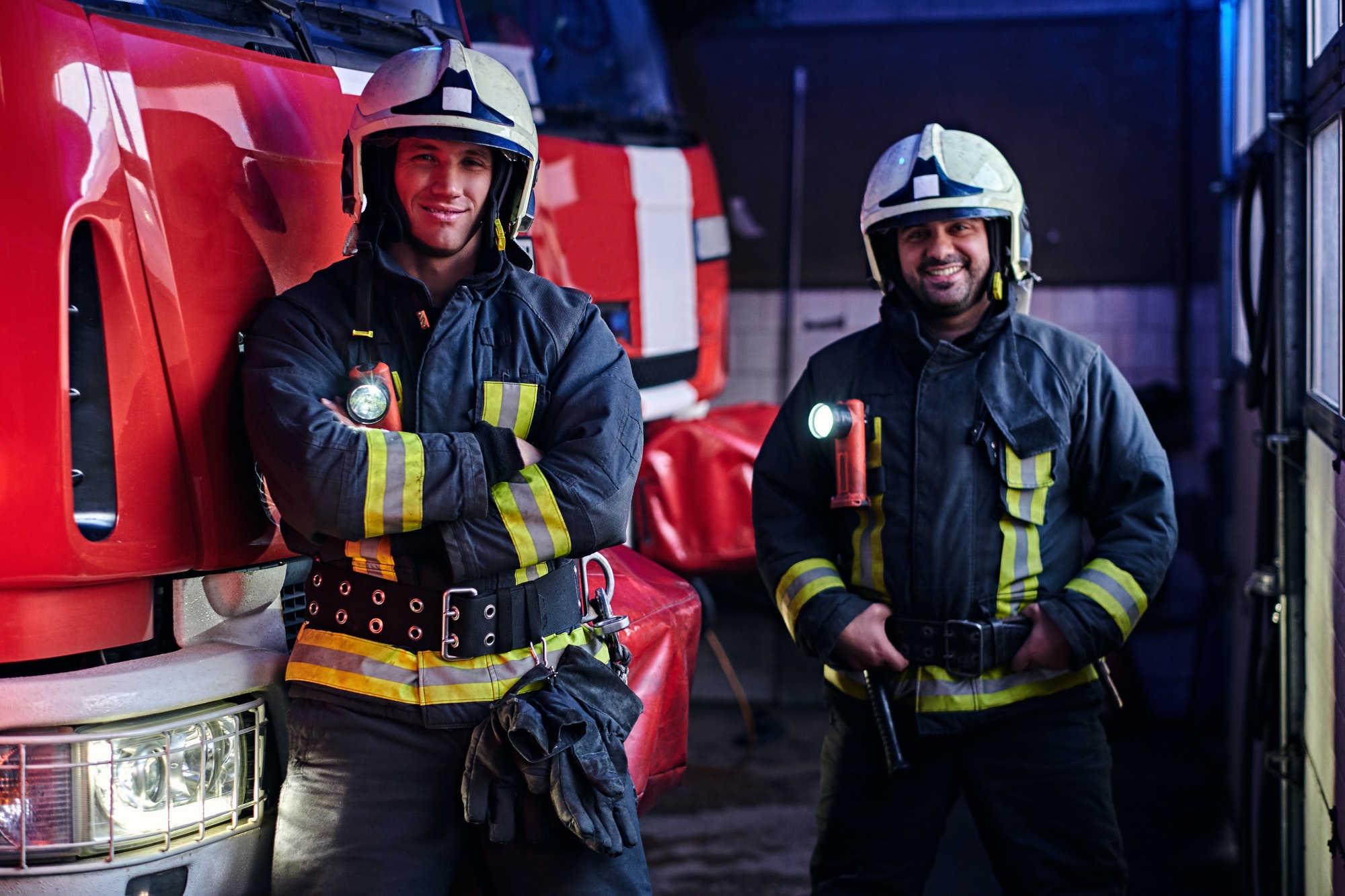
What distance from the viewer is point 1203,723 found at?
223 inches

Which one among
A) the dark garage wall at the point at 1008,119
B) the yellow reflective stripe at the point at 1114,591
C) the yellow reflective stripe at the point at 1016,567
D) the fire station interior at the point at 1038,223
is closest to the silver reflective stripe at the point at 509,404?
the yellow reflective stripe at the point at 1016,567

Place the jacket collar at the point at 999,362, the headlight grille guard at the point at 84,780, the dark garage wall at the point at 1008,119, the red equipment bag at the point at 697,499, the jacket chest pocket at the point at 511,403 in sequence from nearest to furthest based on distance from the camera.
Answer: the headlight grille guard at the point at 84,780 < the jacket chest pocket at the point at 511,403 < the jacket collar at the point at 999,362 < the red equipment bag at the point at 697,499 < the dark garage wall at the point at 1008,119

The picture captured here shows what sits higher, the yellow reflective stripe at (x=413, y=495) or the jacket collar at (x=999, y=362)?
the jacket collar at (x=999, y=362)

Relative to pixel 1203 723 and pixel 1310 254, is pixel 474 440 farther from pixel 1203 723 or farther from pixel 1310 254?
pixel 1203 723

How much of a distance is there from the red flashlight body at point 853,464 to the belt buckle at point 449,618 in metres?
0.90

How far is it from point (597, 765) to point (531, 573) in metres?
0.36

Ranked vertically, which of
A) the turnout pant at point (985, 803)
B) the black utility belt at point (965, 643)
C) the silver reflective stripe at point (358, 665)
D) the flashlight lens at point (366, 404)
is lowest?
the turnout pant at point (985, 803)

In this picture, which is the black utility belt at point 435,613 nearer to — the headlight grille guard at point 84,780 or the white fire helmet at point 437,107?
the headlight grille guard at point 84,780

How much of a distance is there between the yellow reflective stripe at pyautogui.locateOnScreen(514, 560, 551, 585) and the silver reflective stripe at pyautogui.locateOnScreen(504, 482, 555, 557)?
0.06 m

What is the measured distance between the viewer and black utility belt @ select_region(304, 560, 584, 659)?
2.17m

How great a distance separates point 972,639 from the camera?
2.60 metres

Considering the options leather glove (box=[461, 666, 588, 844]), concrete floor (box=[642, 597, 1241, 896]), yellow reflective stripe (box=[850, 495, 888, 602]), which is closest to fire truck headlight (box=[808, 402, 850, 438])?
yellow reflective stripe (box=[850, 495, 888, 602])

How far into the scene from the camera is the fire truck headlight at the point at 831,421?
2.70 m

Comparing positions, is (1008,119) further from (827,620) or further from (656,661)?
(656,661)
